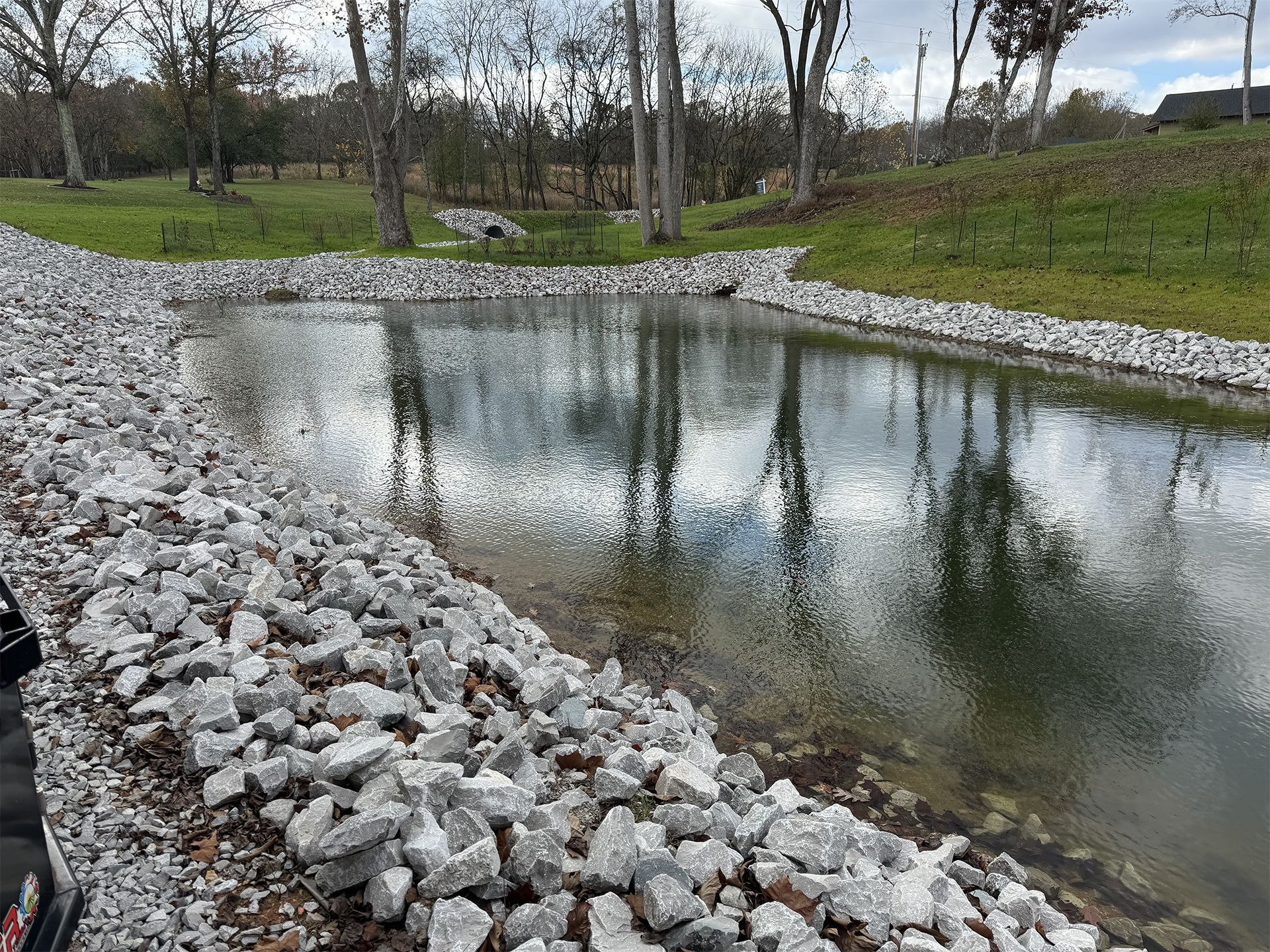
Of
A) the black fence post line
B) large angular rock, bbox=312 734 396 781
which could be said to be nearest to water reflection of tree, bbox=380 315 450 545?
large angular rock, bbox=312 734 396 781

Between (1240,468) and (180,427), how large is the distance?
30.8ft

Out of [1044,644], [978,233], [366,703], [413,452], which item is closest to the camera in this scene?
[366,703]

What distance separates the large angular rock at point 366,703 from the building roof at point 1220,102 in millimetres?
56241

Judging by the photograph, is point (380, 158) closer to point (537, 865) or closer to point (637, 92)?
point (637, 92)

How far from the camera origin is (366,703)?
9.71 feet

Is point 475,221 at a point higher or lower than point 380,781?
higher

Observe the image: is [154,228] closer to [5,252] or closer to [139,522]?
[5,252]

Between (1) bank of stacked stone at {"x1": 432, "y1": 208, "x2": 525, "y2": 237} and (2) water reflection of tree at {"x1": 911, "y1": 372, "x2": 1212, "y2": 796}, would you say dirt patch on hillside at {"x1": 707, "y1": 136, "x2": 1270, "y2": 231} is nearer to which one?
(1) bank of stacked stone at {"x1": 432, "y1": 208, "x2": 525, "y2": 237}

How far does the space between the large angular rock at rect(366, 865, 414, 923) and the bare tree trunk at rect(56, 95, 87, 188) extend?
1511 inches

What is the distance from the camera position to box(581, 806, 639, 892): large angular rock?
227cm

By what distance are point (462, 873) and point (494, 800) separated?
300mm

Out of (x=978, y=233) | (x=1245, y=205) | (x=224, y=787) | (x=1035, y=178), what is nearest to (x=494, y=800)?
(x=224, y=787)

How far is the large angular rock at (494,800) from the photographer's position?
2.43 m

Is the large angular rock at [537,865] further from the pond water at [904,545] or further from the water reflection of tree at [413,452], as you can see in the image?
the water reflection of tree at [413,452]
